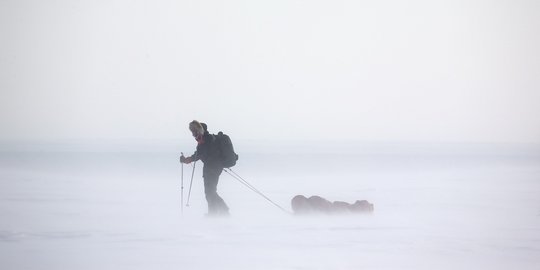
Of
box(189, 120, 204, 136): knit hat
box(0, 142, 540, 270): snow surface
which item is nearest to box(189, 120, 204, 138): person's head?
box(189, 120, 204, 136): knit hat

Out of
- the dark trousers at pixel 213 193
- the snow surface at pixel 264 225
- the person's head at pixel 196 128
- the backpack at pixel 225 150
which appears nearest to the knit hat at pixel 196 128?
the person's head at pixel 196 128

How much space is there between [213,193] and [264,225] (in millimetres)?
672

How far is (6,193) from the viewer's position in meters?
9.77

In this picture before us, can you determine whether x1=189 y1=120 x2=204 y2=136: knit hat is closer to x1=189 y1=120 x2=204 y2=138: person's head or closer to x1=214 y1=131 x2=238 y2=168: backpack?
x1=189 y1=120 x2=204 y2=138: person's head

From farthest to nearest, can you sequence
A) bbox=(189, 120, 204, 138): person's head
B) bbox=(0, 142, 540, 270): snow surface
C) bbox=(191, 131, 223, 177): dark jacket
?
bbox=(191, 131, 223, 177): dark jacket < bbox=(189, 120, 204, 138): person's head < bbox=(0, 142, 540, 270): snow surface

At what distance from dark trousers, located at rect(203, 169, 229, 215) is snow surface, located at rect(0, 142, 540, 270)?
16 cm

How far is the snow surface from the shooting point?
6.03 meters

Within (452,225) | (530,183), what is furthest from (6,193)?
(530,183)

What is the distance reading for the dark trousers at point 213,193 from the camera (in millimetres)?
7875

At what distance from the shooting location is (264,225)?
25.3 ft

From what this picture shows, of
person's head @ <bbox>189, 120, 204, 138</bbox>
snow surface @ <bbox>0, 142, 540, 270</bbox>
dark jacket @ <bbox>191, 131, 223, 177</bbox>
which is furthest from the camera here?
dark jacket @ <bbox>191, 131, 223, 177</bbox>

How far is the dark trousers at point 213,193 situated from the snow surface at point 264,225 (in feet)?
0.54

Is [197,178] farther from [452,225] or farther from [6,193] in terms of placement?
[452,225]

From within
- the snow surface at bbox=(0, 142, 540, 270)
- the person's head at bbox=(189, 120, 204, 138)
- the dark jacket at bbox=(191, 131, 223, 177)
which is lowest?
the snow surface at bbox=(0, 142, 540, 270)
